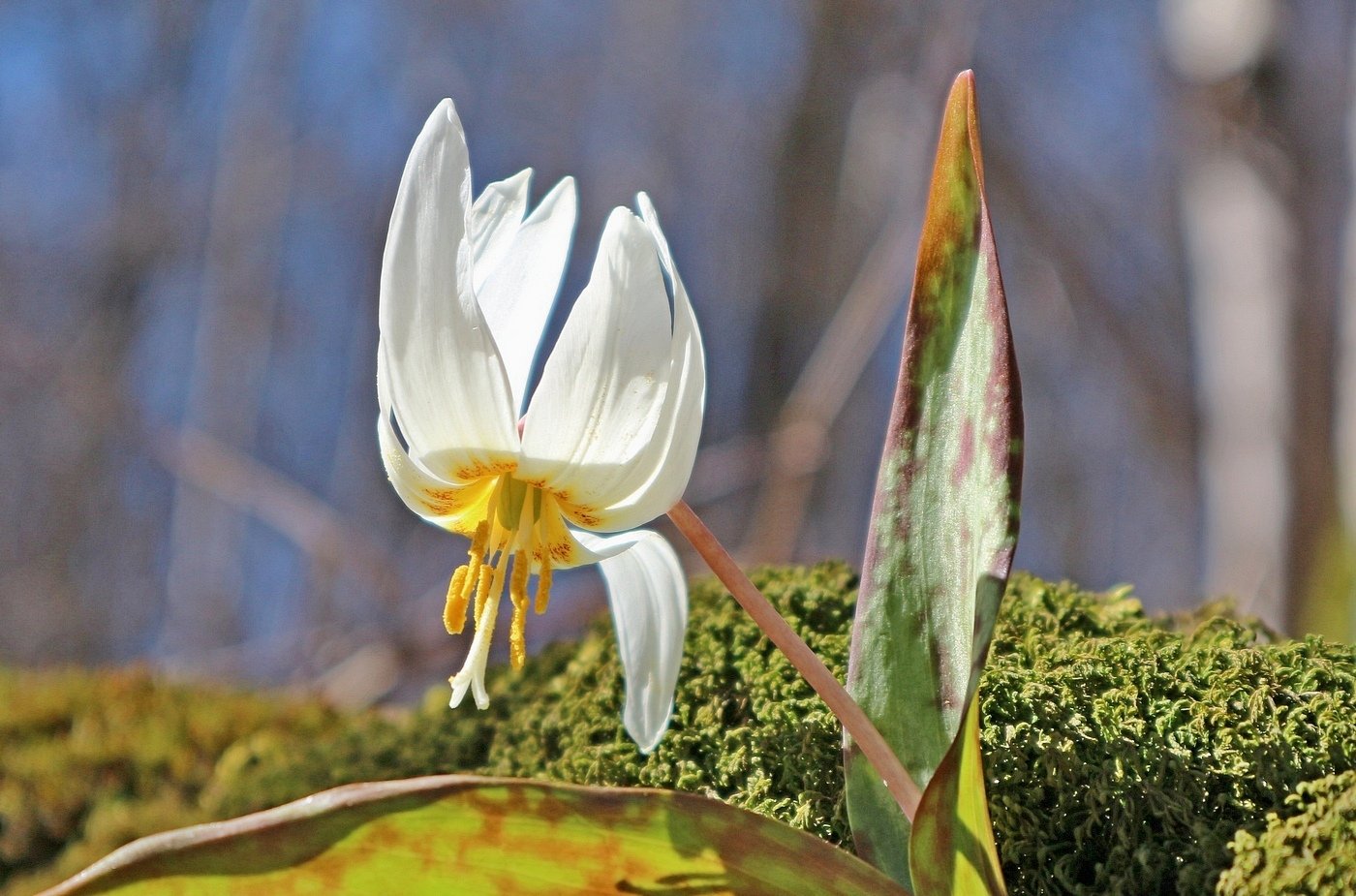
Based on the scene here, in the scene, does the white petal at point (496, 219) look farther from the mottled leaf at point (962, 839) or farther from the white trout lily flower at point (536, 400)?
the mottled leaf at point (962, 839)

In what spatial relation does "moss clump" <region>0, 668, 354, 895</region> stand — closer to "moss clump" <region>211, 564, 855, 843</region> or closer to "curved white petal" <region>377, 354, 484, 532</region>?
"moss clump" <region>211, 564, 855, 843</region>

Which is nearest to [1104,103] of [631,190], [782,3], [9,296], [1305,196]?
[782,3]

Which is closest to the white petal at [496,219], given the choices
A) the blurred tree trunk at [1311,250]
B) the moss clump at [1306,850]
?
the moss clump at [1306,850]

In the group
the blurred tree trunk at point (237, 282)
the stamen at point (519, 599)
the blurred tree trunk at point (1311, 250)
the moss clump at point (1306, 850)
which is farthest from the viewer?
the blurred tree trunk at point (237, 282)

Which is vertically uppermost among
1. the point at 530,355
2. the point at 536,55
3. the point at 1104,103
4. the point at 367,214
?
the point at 536,55

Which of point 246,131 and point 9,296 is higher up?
point 246,131

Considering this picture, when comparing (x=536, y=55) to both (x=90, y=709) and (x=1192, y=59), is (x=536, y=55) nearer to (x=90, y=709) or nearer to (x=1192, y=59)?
(x=1192, y=59)

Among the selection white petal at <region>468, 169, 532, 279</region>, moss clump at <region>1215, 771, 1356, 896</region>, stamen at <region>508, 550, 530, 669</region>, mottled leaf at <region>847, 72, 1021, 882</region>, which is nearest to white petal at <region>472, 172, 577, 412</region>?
white petal at <region>468, 169, 532, 279</region>

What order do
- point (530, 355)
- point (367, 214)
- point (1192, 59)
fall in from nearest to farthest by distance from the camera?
point (530, 355), point (1192, 59), point (367, 214)
